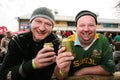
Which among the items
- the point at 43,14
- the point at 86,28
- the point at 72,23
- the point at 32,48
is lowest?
the point at 72,23

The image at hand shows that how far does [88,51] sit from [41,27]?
481 millimetres

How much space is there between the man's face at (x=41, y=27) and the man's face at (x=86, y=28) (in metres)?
0.28

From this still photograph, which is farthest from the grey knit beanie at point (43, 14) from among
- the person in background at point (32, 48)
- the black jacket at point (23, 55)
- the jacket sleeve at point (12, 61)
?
the jacket sleeve at point (12, 61)

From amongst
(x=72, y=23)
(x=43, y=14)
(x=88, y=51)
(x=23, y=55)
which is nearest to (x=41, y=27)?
(x=43, y=14)

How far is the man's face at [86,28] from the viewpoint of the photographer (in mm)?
2604

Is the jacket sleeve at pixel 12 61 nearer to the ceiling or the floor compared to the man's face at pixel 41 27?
nearer to the floor

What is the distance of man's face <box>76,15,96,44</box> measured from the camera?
8.54 feet

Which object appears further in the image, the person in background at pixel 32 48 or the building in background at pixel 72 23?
the building in background at pixel 72 23

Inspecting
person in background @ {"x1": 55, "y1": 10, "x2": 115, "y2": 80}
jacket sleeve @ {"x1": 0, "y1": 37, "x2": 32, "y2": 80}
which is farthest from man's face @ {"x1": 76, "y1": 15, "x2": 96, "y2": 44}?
jacket sleeve @ {"x1": 0, "y1": 37, "x2": 32, "y2": 80}

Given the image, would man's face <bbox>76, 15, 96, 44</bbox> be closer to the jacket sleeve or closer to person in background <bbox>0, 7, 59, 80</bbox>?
person in background <bbox>0, 7, 59, 80</bbox>

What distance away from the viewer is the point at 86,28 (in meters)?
2.58

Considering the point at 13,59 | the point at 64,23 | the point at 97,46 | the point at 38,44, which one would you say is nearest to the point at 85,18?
the point at 97,46

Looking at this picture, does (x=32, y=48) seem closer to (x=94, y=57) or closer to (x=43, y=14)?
(x=43, y=14)

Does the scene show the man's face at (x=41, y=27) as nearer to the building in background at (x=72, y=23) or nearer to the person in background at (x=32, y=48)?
the person in background at (x=32, y=48)
